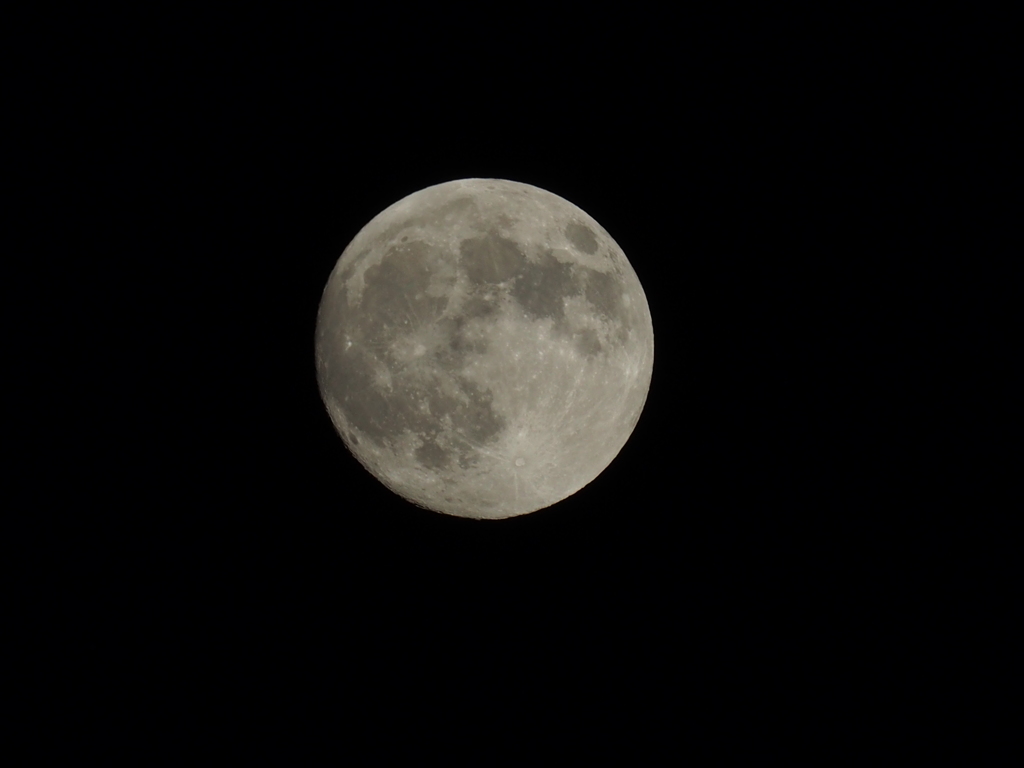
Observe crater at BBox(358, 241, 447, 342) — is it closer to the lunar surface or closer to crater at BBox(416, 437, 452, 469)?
the lunar surface

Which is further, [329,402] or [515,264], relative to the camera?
[329,402]

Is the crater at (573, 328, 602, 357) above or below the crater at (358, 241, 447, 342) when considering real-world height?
below

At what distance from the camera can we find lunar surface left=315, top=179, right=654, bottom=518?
10.9 ft

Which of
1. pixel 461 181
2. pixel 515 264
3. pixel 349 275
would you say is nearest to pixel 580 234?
pixel 515 264

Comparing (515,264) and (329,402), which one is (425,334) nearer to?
(515,264)

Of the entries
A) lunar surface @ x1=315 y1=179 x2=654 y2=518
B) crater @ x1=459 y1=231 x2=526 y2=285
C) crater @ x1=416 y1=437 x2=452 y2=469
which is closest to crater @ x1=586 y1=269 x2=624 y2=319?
lunar surface @ x1=315 y1=179 x2=654 y2=518

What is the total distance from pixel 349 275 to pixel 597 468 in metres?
1.96

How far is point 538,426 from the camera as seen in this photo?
3.44 metres

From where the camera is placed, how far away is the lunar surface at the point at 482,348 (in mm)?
3320

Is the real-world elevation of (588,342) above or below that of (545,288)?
below

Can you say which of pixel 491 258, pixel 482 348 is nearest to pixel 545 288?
pixel 491 258

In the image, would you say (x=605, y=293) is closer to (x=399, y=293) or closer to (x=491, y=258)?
(x=491, y=258)

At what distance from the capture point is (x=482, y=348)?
3283 millimetres

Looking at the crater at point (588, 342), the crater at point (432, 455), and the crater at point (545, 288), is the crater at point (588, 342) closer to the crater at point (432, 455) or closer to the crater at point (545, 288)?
the crater at point (545, 288)
